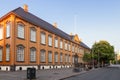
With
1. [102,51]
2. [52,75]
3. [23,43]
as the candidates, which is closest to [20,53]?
[23,43]

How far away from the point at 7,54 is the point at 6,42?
2.29m

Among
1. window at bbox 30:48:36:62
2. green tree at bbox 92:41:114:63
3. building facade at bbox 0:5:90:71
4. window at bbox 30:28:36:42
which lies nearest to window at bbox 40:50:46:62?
building facade at bbox 0:5:90:71

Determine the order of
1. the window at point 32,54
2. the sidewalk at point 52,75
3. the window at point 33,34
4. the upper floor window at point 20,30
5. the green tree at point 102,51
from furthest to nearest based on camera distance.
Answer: the green tree at point 102,51 < the window at point 33,34 < the window at point 32,54 < the upper floor window at point 20,30 < the sidewalk at point 52,75

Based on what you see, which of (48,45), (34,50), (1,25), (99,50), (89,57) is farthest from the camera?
(99,50)

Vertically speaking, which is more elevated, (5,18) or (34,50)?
(5,18)

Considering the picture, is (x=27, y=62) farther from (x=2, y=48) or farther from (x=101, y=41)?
(x=101, y=41)

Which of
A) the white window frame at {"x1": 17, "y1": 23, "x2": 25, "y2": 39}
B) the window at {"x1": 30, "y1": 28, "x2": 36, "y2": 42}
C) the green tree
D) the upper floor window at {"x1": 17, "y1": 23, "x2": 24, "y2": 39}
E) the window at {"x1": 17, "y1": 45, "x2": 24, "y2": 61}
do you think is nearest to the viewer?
the window at {"x1": 17, "y1": 45, "x2": 24, "y2": 61}

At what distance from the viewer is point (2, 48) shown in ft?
147

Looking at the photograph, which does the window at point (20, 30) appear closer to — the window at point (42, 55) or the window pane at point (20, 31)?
the window pane at point (20, 31)

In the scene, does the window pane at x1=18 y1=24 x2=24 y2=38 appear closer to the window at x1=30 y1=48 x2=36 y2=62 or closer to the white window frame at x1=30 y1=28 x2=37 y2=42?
the white window frame at x1=30 y1=28 x2=37 y2=42

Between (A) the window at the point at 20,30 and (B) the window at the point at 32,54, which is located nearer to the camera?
(A) the window at the point at 20,30

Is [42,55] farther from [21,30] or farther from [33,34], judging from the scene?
[21,30]

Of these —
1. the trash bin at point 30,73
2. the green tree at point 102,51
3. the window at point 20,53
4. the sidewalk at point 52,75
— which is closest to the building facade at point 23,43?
the window at point 20,53

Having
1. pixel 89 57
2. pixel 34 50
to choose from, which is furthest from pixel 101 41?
pixel 34 50
